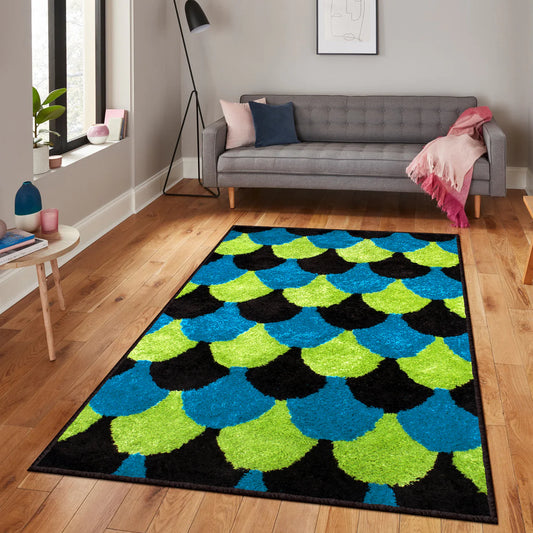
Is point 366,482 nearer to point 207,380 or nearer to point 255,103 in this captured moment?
point 207,380

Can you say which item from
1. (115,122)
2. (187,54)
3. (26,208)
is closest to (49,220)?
(26,208)

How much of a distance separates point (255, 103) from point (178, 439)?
12.4 ft

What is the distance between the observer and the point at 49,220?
3314 mm

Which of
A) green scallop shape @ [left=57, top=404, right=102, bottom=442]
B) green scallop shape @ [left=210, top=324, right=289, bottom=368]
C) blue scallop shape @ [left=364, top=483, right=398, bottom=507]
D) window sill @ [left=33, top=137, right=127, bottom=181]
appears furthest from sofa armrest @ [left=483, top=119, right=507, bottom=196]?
green scallop shape @ [left=57, top=404, right=102, bottom=442]

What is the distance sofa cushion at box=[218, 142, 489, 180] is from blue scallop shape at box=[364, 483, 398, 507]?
3280 mm

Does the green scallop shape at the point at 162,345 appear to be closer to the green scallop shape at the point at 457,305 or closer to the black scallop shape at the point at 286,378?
the black scallop shape at the point at 286,378

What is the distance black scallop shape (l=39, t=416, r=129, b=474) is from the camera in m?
2.43

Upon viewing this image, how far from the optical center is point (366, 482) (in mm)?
2338

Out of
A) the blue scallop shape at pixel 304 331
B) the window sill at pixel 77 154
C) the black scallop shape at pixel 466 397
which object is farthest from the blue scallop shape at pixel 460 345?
the window sill at pixel 77 154

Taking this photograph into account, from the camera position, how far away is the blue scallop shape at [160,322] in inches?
137

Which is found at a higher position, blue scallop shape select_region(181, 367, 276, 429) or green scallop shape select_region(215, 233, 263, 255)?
green scallop shape select_region(215, 233, 263, 255)

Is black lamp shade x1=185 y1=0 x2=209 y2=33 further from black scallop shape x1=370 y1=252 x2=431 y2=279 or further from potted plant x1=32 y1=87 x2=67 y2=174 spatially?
black scallop shape x1=370 y1=252 x2=431 y2=279

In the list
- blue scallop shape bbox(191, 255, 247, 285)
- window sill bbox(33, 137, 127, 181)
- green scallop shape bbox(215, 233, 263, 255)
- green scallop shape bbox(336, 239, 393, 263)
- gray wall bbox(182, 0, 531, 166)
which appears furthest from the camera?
gray wall bbox(182, 0, 531, 166)

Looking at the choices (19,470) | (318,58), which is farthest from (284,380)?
(318,58)
